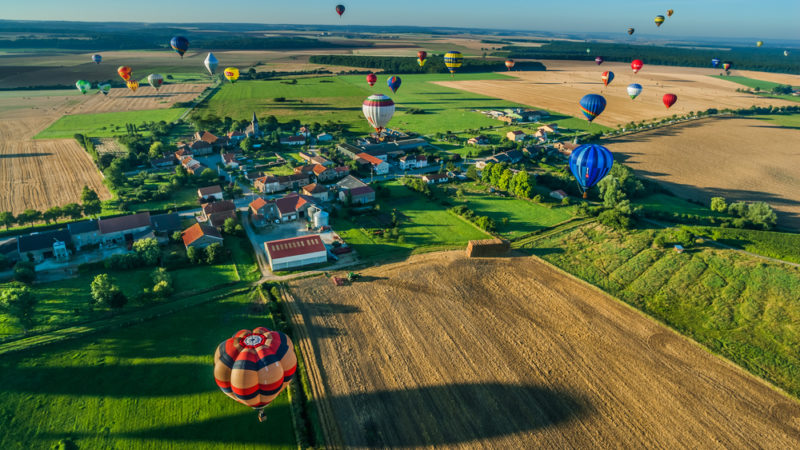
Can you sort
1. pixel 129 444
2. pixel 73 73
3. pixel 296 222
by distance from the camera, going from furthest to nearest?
pixel 73 73 → pixel 296 222 → pixel 129 444

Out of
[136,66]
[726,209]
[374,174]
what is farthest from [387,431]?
[136,66]

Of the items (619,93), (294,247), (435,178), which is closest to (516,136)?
(435,178)

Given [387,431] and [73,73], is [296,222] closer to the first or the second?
[387,431]

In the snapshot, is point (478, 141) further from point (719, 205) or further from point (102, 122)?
point (102, 122)

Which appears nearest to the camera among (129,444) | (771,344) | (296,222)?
(129,444)

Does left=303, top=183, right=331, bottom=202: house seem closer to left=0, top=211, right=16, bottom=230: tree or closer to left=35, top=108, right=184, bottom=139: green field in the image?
left=0, top=211, right=16, bottom=230: tree

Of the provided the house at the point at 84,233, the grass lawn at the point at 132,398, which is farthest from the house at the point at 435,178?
the house at the point at 84,233

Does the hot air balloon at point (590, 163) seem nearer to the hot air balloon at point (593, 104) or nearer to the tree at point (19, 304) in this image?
the hot air balloon at point (593, 104)
